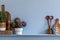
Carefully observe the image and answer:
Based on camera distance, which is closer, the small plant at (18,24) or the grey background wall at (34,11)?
the small plant at (18,24)

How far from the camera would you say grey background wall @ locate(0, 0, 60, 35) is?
1849 mm

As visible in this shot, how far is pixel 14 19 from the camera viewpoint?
1.84 m

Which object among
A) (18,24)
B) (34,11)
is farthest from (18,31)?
(34,11)

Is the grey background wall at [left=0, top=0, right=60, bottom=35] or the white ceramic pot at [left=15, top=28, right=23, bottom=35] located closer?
the white ceramic pot at [left=15, top=28, right=23, bottom=35]

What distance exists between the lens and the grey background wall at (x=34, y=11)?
6.07 feet

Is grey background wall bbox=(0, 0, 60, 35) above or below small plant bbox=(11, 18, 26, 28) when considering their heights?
above

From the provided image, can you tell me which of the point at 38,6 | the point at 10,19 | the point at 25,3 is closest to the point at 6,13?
the point at 10,19

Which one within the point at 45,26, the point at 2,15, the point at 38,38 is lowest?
the point at 38,38

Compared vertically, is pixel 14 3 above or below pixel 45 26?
above

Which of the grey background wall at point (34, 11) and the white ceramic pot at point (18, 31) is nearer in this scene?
the white ceramic pot at point (18, 31)

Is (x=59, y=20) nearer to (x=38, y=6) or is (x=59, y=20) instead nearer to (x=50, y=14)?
(x=50, y=14)

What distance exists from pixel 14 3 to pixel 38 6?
296 mm

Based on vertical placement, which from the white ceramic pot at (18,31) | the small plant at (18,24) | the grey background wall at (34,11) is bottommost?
the white ceramic pot at (18,31)

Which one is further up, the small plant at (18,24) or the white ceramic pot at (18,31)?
the small plant at (18,24)
